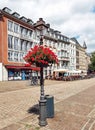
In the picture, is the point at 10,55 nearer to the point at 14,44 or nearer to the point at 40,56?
the point at 14,44

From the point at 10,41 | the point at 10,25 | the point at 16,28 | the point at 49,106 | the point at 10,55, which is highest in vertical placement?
the point at 10,25

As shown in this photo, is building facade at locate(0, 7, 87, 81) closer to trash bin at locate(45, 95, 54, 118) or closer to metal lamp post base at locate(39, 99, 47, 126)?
trash bin at locate(45, 95, 54, 118)

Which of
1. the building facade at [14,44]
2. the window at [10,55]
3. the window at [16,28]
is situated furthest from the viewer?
the window at [16,28]

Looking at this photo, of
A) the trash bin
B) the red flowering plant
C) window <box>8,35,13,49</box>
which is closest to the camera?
the red flowering plant

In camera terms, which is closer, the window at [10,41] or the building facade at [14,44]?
the building facade at [14,44]

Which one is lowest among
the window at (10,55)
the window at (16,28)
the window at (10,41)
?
the window at (10,55)

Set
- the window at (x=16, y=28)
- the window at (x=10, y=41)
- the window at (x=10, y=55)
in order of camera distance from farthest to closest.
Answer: the window at (x=16, y=28) < the window at (x=10, y=41) < the window at (x=10, y=55)

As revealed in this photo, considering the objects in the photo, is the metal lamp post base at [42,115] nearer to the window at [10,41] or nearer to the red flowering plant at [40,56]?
the red flowering plant at [40,56]

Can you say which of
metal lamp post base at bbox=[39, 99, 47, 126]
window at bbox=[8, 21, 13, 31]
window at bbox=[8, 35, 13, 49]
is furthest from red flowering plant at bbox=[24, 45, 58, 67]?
window at bbox=[8, 21, 13, 31]

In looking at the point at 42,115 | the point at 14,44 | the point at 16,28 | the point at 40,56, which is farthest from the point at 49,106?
the point at 16,28

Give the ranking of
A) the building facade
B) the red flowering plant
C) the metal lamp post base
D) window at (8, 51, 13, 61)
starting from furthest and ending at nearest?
window at (8, 51, 13, 61) → the building facade → the red flowering plant → the metal lamp post base

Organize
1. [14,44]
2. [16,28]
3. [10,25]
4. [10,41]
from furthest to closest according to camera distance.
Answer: [16,28] → [14,44] → [10,41] → [10,25]

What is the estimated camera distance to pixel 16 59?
40219 mm

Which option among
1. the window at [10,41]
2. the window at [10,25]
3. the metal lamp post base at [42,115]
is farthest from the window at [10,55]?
the metal lamp post base at [42,115]
